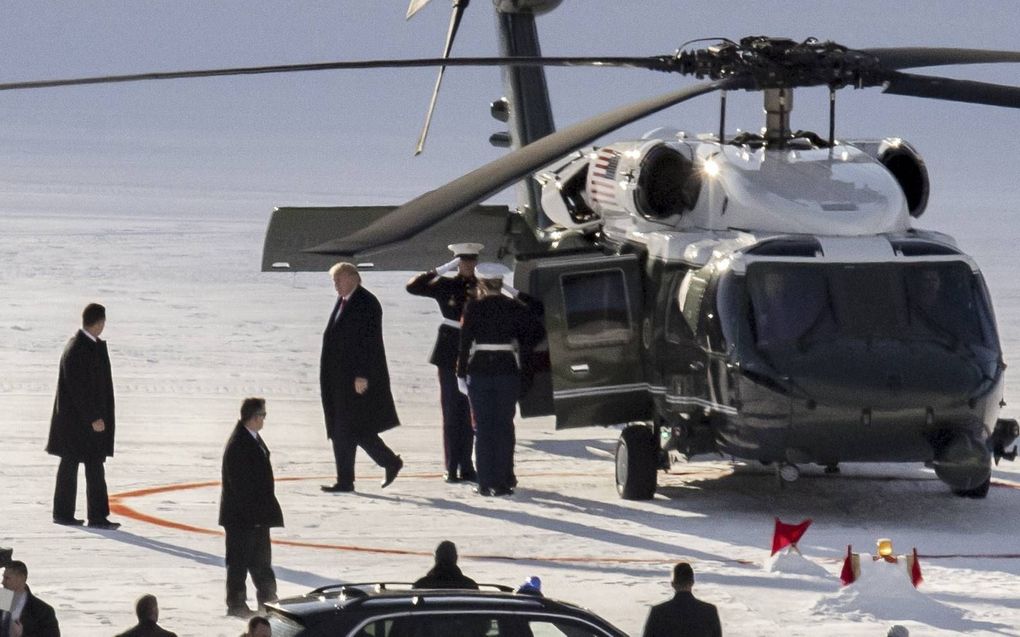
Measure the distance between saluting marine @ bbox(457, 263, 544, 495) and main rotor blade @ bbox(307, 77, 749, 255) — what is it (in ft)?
7.83

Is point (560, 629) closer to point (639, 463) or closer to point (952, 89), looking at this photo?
point (952, 89)

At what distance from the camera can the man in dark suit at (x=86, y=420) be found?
14578 millimetres

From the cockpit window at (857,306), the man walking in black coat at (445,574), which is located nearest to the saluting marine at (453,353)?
the cockpit window at (857,306)

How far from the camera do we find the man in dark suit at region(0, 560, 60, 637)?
986 cm

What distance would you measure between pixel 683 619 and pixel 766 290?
19.2ft

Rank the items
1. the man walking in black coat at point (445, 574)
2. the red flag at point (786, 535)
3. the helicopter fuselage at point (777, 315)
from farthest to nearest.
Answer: the helicopter fuselage at point (777, 315) → the red flag at point (786, 535) → the man walking in black coat at point (445, 574)

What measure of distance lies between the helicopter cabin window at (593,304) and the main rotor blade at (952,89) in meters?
2.84

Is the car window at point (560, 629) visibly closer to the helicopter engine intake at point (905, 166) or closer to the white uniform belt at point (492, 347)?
the white uniform belt at point (492, 347)

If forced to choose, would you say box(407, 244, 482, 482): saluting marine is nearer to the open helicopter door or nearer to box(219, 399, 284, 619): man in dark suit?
the open helicopter door

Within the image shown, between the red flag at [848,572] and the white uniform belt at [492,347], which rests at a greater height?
the white uniform belt at [492,347]

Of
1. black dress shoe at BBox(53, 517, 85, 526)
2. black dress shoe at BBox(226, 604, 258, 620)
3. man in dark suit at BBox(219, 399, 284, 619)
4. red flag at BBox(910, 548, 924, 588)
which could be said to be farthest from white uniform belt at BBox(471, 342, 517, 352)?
black dress shoe at BBox(226, 604, 258, 620)

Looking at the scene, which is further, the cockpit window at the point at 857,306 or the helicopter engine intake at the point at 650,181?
the helicopter engine intake at the point at 650,181

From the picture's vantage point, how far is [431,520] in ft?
50.3

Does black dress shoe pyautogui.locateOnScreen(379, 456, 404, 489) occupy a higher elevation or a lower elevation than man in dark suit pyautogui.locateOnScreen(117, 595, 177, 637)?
lower
